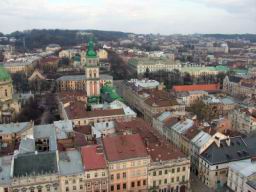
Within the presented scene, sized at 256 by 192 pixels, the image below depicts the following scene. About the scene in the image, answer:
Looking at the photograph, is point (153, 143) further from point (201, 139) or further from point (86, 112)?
point (86, 112)

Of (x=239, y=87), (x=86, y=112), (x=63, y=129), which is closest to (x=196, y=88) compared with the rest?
(x=239, y=87)

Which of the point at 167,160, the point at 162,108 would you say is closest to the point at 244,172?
the point at 167,160

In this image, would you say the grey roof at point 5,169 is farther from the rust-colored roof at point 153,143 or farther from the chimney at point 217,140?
the chimney at point 217,140

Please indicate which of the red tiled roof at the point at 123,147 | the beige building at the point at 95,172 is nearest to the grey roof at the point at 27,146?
the beige building at the point at 95,172

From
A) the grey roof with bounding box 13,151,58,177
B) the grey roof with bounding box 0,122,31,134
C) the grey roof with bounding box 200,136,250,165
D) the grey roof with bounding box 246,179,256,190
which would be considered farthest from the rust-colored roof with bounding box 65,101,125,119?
the grey roof with bounding box 246,179,256,190

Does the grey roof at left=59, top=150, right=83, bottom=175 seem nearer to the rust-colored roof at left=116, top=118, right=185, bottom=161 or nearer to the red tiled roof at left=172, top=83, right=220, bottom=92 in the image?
the rust-colored roof at left=116, top=118, right=185, bottom=161

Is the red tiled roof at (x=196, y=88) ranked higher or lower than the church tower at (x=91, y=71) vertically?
lower

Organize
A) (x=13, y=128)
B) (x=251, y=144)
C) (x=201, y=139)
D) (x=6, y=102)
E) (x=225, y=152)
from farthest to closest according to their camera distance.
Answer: (x=6, y=102), (x=13, y=128), (x=251, y=144), (x=201, y=139), (x=225, y=152)
